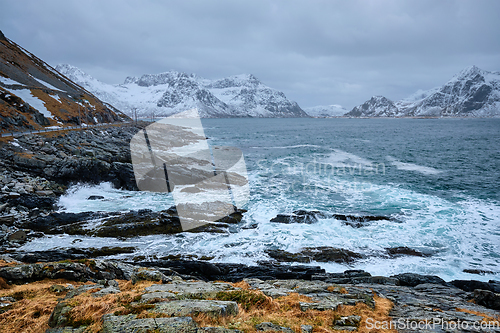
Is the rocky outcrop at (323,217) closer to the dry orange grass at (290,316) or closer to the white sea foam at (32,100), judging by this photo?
the dry orange grass at (290,316)

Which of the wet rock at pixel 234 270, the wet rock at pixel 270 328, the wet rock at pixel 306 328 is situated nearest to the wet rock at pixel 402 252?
the wet rock at pixel 234 270

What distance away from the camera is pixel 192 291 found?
28.8ft

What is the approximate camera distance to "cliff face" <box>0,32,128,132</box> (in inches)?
1825

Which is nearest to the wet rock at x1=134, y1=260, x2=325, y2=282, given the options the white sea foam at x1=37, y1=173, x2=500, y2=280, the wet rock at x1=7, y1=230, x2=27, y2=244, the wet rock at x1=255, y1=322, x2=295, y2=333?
the white sea foam at x1=37, y1=173, x2=500, y2=280

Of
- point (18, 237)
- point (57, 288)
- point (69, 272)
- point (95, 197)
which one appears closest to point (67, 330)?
point (57, 288)

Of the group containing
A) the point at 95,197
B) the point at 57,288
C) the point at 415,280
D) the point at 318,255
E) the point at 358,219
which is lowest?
the point at 318,255

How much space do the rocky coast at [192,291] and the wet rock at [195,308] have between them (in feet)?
0.10

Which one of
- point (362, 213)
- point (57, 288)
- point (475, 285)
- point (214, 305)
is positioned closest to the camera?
point (214, 305)

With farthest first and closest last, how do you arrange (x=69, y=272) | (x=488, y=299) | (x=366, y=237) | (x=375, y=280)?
1. (x=366, y=237)
2. (x=375, y=280)
3. (x=69, y=272)
4. (x=488, y=299)

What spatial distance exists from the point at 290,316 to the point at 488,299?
29.3ft

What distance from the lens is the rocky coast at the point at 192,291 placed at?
695 centimetres

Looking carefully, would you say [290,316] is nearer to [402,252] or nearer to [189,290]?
[189,290]

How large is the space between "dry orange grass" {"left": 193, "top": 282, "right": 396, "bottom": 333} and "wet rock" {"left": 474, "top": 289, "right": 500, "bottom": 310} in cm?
426

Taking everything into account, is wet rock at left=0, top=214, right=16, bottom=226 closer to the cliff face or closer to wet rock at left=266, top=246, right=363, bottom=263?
wet rock at left=266, top=246, right=363, bottom=263
